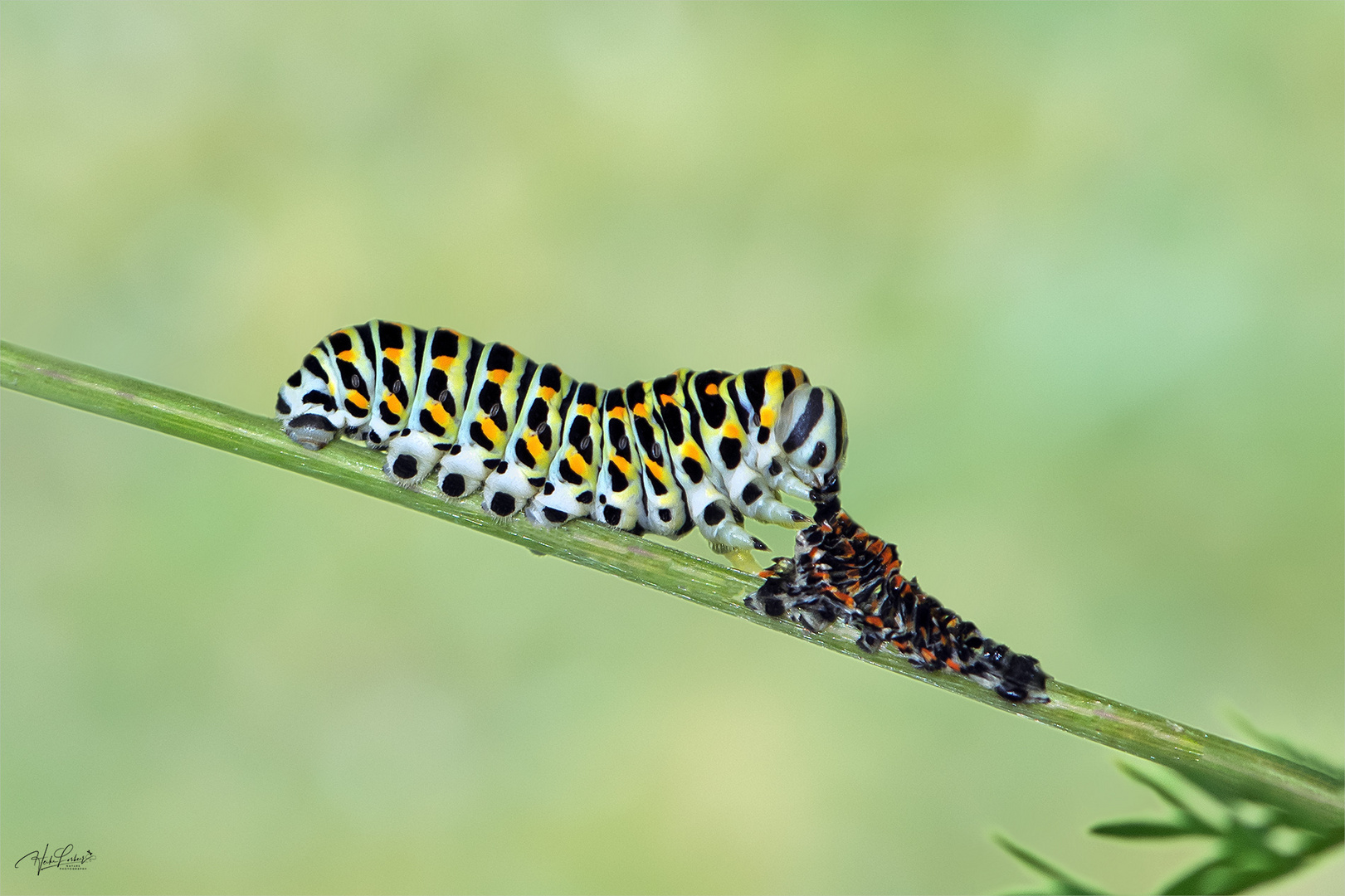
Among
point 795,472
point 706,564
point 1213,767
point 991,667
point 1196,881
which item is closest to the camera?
point 1196,881

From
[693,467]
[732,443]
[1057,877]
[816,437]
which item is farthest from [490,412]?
[1057,877]

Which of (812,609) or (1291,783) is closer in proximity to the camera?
(1291,783)

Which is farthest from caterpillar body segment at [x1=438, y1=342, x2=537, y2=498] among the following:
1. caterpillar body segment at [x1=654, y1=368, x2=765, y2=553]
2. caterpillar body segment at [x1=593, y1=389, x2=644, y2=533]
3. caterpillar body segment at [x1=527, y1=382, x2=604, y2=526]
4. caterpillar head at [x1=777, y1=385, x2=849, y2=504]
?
caterpillar head at [x1=777, y1=385, x2=849, y2=504]

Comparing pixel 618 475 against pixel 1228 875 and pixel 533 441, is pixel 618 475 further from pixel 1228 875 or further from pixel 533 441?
pixel 1228 875

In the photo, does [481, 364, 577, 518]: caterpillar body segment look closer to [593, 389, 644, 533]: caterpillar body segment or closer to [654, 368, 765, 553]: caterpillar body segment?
[593, 389, 644, 533]: caterpillar body segment

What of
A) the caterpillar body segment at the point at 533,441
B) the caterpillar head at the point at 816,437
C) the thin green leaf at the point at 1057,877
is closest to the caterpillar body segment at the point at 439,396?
the caterpillar body segment at the point at 533,441

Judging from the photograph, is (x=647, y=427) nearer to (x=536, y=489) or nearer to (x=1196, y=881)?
(x=536, y=489)

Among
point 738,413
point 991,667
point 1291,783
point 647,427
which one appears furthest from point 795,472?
point 1291,783

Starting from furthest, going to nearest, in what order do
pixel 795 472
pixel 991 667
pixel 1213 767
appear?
1. pixel 795 472
2. pixel 991 667
3. pixel 1213 767
